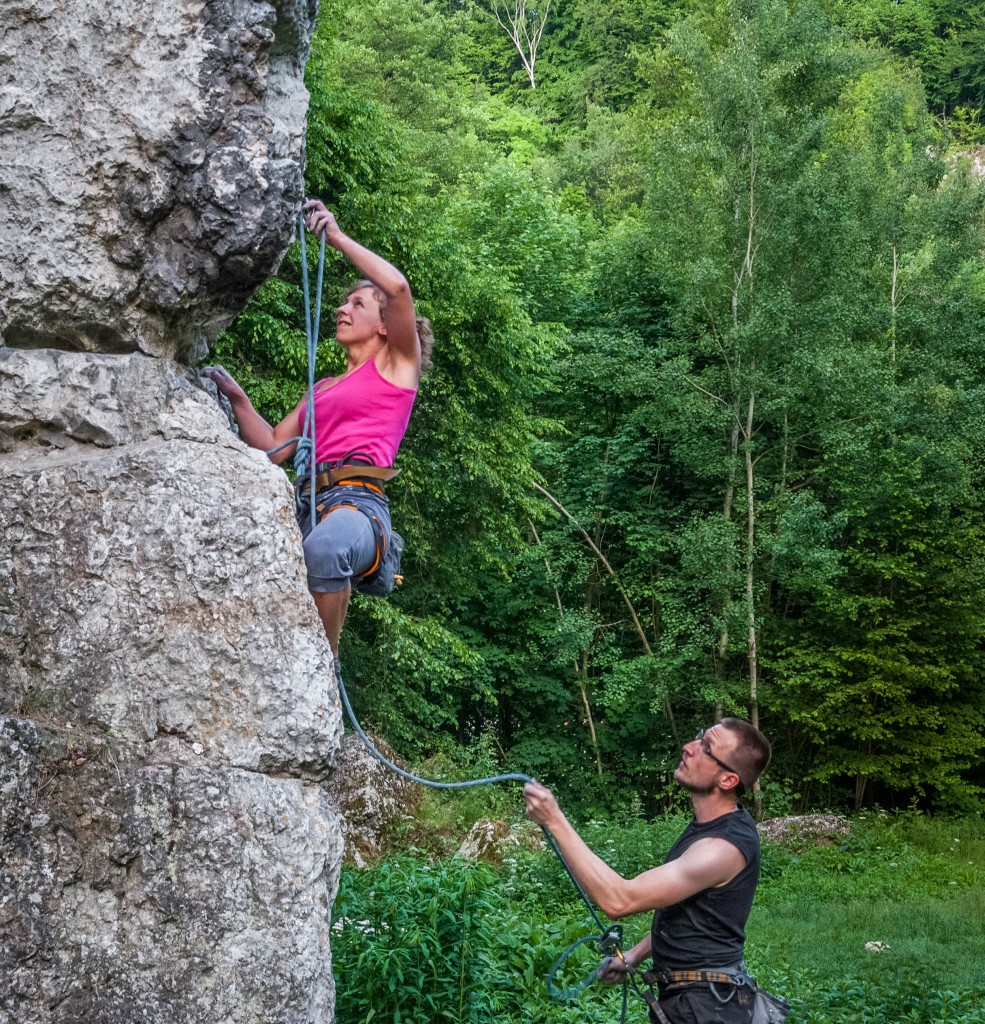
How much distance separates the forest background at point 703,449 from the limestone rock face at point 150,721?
9456 millimetres

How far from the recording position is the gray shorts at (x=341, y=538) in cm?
352

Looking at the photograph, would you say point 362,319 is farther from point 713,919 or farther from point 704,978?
point 704,978

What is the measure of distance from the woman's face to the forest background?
8993 millimetres

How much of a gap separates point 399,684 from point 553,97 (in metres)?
29.7

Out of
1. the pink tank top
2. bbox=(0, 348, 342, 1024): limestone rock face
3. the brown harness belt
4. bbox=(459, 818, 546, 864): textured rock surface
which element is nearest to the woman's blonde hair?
the pink tank top

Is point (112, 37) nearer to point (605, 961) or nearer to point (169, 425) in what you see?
point (169, 425)

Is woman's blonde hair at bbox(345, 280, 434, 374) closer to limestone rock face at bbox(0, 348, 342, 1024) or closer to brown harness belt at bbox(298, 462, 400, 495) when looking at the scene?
brown harness belt at bbox(298, 462, 400, 495)

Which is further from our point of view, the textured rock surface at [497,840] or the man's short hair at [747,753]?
the textured rock surface at [497,840]

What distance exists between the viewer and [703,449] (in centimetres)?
1841

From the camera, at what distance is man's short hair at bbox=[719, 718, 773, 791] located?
11.3 feet

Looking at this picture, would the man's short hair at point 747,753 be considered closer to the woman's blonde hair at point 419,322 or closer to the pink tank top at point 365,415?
the pink tank top at point 365,415

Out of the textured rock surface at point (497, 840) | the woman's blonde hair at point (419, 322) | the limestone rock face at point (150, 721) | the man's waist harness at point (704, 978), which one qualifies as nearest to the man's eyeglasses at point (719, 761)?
the man's waist harness at point (704, 978)

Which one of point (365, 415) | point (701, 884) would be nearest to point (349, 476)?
point (365, 415)

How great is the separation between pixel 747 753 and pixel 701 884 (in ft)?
1.37
